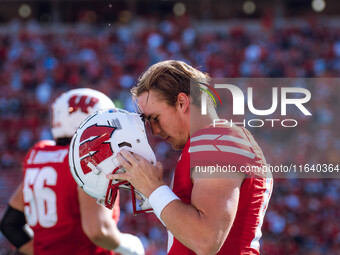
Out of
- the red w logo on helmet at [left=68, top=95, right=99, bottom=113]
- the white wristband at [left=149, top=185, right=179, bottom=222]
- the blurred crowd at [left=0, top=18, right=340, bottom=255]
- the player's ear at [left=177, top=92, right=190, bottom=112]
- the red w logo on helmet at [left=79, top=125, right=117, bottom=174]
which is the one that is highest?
the player's ear at [left=177, top=92, right=190, bottom=112]

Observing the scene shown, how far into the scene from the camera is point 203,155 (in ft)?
6.37

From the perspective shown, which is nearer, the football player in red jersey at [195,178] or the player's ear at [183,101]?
the football player in red jersey at [195,178]

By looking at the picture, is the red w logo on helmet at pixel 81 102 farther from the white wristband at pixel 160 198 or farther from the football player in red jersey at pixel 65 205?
the white wristband at pixel 160 198

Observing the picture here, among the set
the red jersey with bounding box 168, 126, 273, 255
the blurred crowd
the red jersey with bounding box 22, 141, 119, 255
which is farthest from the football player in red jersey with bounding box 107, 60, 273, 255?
the blurred crowd

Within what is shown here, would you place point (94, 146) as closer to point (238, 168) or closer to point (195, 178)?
point (195, 178)

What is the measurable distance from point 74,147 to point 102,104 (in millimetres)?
1002

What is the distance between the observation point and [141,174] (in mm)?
2004

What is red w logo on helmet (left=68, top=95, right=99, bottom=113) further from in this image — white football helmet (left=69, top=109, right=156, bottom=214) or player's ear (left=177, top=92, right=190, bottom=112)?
player's ear (left=177, top=92, right=190, bottom=112)

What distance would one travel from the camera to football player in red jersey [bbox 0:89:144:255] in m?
3.00

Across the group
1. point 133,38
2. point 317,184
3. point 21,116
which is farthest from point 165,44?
point 317,184

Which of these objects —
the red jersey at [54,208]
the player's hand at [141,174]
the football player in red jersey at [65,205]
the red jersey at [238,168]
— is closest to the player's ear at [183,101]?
the red jersey at [238,168]

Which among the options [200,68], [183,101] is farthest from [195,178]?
[200,68]

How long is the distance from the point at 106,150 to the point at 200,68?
1141cm

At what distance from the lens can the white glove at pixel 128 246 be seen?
3.09 m
